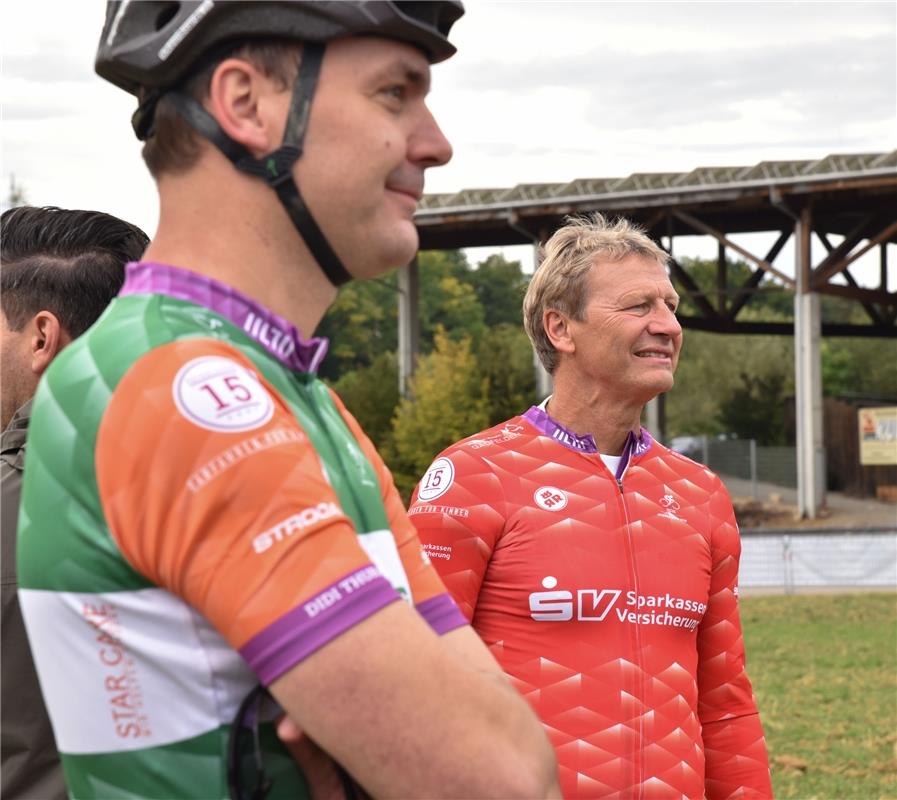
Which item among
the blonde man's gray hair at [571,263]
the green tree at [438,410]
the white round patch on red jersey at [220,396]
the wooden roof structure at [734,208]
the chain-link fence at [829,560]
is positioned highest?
the wooden roof structure at [734,208]

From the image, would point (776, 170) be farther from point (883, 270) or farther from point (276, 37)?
point (276, 37)

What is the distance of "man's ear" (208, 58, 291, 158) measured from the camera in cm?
176

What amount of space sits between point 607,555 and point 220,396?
2652mm

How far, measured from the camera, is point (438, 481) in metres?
4.25

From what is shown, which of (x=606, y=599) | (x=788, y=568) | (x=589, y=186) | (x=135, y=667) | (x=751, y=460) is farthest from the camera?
(x=751, y=460)

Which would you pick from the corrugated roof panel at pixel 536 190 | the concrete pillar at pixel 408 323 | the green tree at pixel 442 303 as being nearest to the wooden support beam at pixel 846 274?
the corrugated roof panel at pixel 536 190

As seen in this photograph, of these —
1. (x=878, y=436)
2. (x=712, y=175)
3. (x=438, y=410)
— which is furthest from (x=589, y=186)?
(x=878, y=436)

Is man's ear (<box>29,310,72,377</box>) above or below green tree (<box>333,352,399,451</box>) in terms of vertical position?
above

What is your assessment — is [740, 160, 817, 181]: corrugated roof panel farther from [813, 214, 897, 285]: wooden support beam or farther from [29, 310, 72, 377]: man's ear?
Answer: [29, 310, 72, 377]: man's ear

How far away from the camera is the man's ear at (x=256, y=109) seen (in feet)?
5.79

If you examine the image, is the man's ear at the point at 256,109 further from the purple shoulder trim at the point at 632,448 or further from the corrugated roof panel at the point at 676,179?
the corrugated roof panel at the point at 676,179

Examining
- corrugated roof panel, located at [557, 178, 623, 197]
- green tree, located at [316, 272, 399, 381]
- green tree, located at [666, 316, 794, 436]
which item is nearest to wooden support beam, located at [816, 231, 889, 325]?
corrugated roof panel, located at [557, 178, 623, 197]

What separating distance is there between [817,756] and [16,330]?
8.56 metres

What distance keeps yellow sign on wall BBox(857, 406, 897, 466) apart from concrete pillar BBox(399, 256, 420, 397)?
13.3 m
